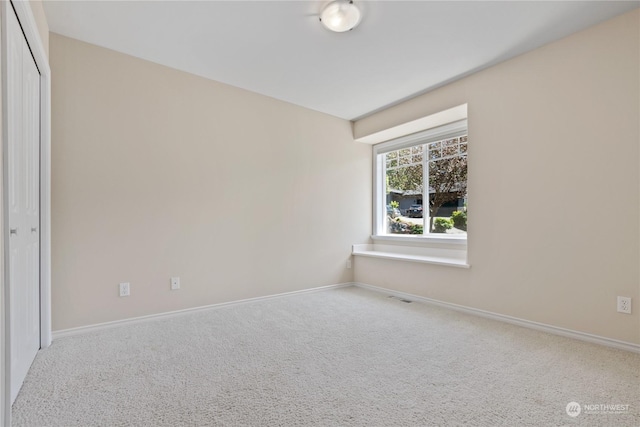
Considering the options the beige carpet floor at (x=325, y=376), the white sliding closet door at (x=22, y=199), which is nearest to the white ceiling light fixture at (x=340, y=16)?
the white sliding closet door at (x=22, y=199)

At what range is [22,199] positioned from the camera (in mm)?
1748

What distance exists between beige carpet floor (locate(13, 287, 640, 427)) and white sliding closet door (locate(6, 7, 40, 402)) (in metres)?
0.24

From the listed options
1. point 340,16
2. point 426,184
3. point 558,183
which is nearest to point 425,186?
point 426,184

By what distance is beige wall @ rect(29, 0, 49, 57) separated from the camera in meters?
1.90

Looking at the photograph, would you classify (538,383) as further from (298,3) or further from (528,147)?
(298,3)

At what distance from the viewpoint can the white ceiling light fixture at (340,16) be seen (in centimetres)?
210

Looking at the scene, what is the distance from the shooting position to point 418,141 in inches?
162

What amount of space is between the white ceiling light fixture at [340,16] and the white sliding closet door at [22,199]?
5.73 ft

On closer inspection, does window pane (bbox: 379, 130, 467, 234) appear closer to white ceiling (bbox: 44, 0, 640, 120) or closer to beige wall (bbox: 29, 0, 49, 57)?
white ceiling (bbox: 44, 0, 640, 120)

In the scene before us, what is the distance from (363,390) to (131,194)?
2447 mm

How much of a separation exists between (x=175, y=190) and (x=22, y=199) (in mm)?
1244

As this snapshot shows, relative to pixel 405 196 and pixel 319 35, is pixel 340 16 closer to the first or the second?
pixel 319 35

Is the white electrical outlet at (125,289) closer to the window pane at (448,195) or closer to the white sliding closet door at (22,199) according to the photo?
the white sliding closet door at (22,199)

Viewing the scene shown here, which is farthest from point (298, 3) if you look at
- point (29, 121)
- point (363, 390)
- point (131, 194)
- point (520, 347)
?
point (520, 347)
